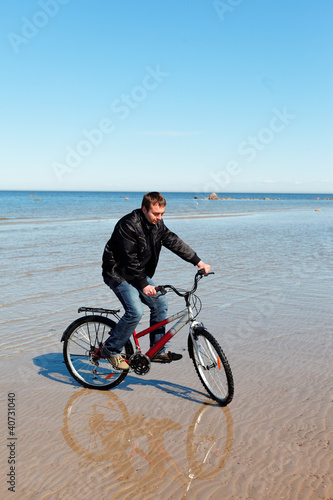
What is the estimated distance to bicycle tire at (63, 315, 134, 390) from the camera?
4.77 meters

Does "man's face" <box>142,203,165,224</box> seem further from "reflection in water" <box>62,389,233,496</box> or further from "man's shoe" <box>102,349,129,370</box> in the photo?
"reflection in water" <box>62,389,233,496</box>

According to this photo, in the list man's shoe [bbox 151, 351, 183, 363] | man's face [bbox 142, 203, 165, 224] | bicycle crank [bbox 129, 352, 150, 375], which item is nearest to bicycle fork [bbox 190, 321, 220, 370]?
man's shoe [bbox 151, 351, 183, 363]

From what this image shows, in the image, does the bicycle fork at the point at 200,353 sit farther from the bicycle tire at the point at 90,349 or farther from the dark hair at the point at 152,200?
the dark hair at the point at 152,200

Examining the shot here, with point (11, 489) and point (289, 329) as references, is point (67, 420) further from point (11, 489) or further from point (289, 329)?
point (289, 329)

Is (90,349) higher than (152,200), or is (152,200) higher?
(152,200)

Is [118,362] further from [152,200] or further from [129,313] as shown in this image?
[152,200]

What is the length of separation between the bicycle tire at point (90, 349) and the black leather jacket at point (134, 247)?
0.61 meters

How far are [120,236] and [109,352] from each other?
50.6 inches

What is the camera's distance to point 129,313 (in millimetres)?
4488

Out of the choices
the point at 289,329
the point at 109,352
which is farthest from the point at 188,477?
the point at 289,329

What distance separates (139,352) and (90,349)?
63cm

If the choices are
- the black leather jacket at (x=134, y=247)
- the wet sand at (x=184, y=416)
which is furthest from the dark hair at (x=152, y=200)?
the wet sand at (x=184, y=416)

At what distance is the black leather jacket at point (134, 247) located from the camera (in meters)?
4.39

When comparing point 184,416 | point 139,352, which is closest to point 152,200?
point 139,352
